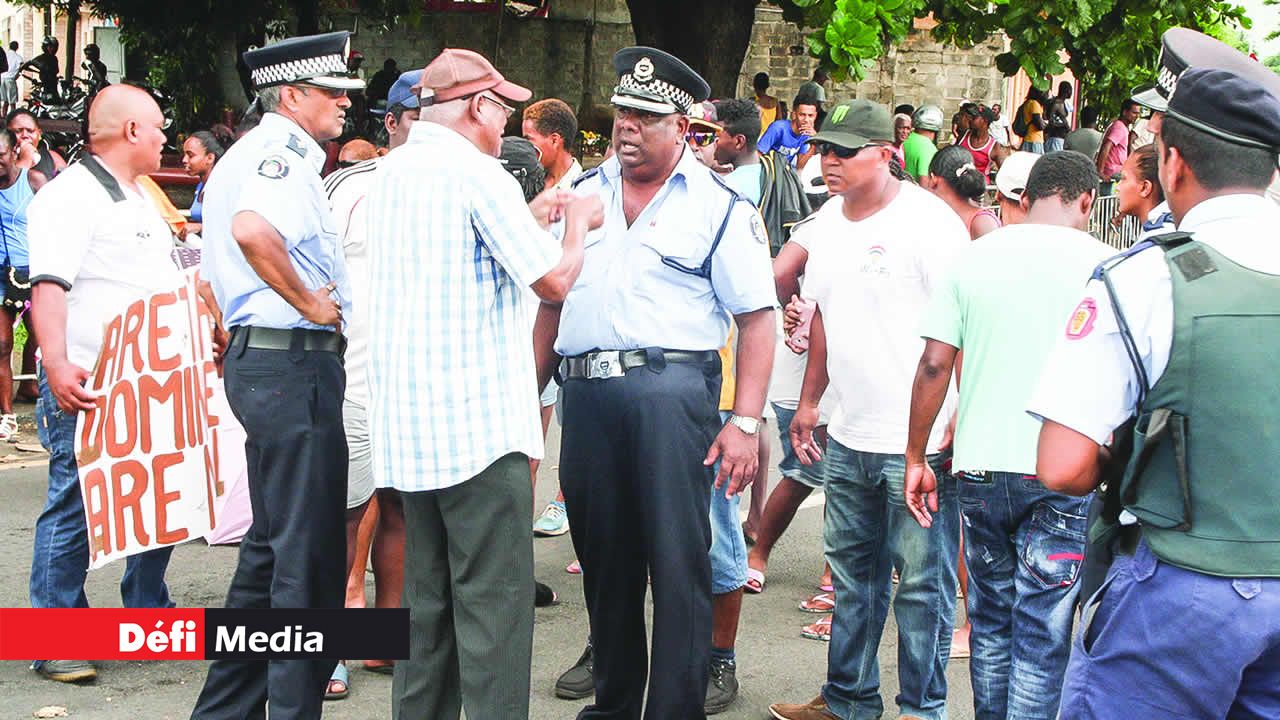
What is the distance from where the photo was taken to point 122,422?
492 centimetres

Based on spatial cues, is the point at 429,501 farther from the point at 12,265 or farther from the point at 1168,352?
the point at 12,265

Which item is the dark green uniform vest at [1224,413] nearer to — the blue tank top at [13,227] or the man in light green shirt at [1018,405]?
the man in light green shirt at [1018,405]

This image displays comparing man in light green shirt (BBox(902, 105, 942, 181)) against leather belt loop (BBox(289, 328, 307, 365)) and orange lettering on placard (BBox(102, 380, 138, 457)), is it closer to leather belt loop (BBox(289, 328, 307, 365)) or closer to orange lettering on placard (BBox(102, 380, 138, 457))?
orange lettering on placard (BBox(102, 380, 138, 457))

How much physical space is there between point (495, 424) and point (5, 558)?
379 cm

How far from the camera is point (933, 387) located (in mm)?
4141

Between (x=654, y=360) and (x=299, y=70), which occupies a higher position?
(x=299, y=70)

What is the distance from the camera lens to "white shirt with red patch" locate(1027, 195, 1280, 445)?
2666 millimetres

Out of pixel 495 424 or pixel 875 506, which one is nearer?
pixel 495 424

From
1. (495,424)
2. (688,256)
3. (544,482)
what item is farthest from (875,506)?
(544,482)

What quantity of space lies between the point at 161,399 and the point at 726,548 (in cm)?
215

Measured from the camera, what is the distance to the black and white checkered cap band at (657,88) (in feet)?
14.5

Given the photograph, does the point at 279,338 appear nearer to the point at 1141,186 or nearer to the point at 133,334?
the point at 133,334

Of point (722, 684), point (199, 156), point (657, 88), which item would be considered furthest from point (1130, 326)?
point (199, 156)

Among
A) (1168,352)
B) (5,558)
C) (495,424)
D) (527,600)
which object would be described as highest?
(1168,352)
